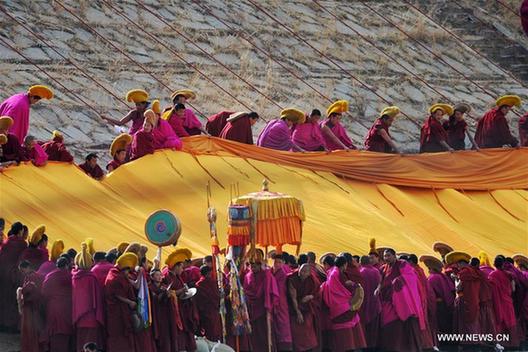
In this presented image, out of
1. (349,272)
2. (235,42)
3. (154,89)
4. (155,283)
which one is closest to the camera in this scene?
(155,283)

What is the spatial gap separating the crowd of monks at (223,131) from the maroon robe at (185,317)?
2654 mm

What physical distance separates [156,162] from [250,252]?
3.12m

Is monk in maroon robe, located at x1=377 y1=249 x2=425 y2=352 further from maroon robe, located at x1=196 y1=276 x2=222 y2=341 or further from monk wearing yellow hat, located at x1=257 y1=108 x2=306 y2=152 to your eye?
monk wearing yellow hat, located at x1=257 y1=108 x2=306 y2=152

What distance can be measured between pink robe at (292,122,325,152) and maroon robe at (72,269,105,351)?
605 centimetres

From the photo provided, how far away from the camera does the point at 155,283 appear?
1870cm

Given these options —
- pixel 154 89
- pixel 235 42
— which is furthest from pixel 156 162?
pixel 235 42

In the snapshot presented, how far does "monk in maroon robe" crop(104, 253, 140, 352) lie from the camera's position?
1836 cm

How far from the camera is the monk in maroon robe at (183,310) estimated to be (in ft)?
62.0

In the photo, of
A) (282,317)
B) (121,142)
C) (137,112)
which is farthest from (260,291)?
(137,112)

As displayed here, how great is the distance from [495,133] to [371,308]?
5.89m

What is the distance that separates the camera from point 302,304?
19812 mm

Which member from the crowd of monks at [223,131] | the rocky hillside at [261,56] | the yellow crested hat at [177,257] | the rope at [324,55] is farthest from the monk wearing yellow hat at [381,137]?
the rope at [324,55]

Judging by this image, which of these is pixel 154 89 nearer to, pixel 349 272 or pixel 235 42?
pixel 235 42

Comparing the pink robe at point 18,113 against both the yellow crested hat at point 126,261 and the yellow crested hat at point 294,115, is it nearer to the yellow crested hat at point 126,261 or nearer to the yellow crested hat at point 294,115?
the yellow crested hat at point 294,115
